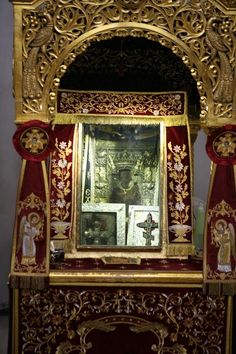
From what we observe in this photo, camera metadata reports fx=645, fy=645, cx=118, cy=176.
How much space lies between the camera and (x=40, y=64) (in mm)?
3426

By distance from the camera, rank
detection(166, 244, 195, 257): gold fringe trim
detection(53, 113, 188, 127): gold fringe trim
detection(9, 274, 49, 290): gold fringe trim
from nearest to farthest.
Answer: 1. detection(9, 274, 49, 290): gold fringe trim
2. detection(166, 244, 195, 257): gold fringe trim
3. detection(53, 113, 188, 127): gold fringe trim

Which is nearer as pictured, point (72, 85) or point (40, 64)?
point (40, 64)

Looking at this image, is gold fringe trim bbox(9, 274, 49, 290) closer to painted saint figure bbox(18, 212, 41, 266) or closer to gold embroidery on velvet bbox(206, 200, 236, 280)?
painted saint figure bbox(18, 212, 41, 266)

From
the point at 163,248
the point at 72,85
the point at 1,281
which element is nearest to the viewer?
the point at 163,248

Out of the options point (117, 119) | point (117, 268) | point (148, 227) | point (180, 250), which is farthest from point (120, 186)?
point (117, 268)

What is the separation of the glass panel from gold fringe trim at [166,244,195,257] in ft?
0.28

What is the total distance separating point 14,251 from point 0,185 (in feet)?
6.75

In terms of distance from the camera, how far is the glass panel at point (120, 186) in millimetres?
4176

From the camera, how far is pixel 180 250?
4113 mm

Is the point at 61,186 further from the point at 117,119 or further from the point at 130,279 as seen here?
the point at 130,279

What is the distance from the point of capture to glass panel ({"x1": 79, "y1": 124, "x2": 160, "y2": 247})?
4176mm

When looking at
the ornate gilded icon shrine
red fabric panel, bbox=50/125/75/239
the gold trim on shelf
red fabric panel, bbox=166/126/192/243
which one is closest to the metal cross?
red fabric panel, bbox=166/126/192/243

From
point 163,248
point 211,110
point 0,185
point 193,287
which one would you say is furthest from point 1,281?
point 211,110

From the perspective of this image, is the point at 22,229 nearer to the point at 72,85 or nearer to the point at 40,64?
the point at 40,64
